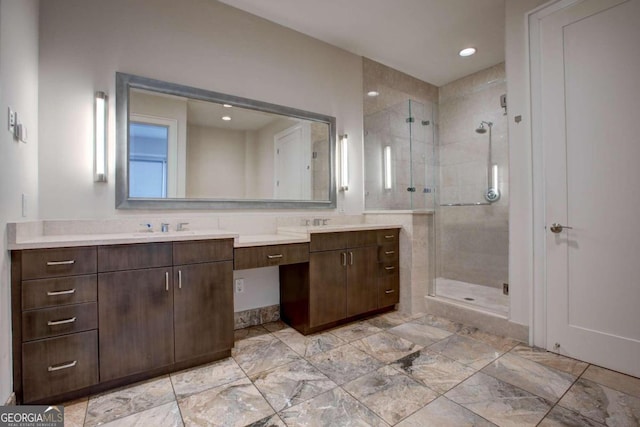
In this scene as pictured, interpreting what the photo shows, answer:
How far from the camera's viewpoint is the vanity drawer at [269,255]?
2.17 meters

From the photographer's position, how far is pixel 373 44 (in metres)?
3.25

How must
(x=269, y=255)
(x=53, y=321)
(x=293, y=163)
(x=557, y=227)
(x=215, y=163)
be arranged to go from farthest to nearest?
(x=293, y=163)
(x=215, y=163)
(x=269, y=255)
(x=557, y=227)
(x=53, y=321)

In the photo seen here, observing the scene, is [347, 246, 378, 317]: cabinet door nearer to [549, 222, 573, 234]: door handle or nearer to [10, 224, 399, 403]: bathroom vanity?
[10, 224, 399, 403]: bathroom vanity

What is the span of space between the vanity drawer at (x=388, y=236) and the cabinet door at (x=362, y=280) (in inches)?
4.3

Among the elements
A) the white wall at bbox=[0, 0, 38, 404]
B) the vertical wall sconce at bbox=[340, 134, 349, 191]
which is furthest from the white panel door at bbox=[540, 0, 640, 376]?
the white wall at bbox=[0, 0, 38, 404]

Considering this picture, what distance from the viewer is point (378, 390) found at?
173 centimetres

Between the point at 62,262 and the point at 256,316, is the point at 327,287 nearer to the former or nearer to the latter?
the point at 256,316

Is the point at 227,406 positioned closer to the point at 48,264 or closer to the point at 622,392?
the point at 48,264

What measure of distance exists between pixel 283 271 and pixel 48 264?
1.70 meters

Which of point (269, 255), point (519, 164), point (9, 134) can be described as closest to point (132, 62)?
point (9, 134)

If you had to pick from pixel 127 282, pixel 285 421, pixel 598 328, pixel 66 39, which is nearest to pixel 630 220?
pixel 598 328

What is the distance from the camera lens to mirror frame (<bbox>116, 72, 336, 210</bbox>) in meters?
2.11

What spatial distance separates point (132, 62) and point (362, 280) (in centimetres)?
257

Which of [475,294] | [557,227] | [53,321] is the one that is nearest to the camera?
[53,321]
